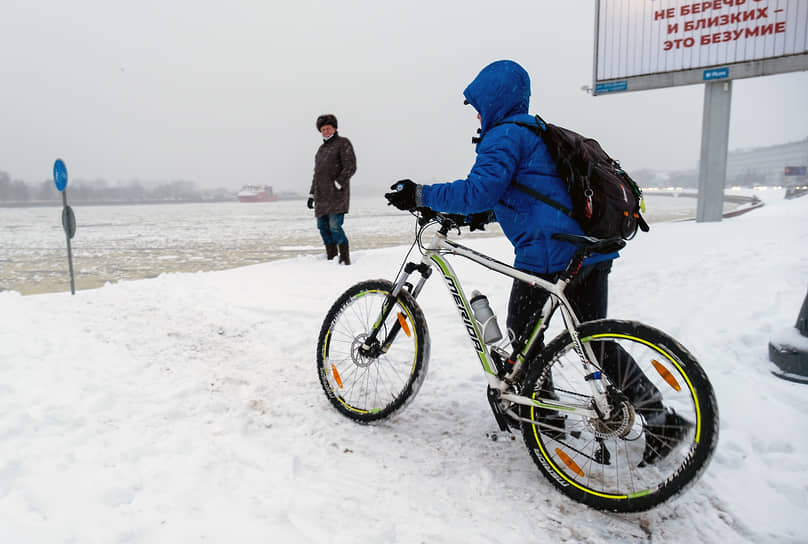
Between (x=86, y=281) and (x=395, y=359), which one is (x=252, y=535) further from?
(x=86, y=281)

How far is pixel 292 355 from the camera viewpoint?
4.04 meters

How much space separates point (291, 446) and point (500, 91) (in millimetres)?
2091

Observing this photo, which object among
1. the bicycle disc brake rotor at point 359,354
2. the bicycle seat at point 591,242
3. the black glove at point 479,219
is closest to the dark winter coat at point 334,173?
the bicycle disc brake rotor at point 359,354

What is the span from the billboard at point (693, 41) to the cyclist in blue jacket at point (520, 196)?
12.1 metres

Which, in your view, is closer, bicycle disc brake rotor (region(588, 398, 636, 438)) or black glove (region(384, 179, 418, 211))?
bicycle disc brake rotor (region(588, 398, 636, 438))

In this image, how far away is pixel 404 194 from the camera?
7.75 ft

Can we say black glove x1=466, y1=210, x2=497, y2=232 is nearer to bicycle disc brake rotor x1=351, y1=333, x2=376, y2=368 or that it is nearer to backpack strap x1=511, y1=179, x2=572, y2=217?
backpack strap x1=511, y1=179, x2=572, y2=217

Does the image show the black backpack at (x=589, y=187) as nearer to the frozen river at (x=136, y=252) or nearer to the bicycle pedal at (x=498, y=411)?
the bicycle pedal at (x=498, y=411)

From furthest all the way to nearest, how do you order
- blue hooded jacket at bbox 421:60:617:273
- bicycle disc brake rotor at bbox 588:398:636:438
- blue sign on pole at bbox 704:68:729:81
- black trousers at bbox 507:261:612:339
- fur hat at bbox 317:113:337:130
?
blue sign on pole at bbox 704:68:729:81
fur hat at bbox 317:113:337:130
black trousers at bbox 507:261:612:339
blue hooded jacket at bbox 421:60:617:273
bicycle disc brake rotor at bbox 588:398:636:438

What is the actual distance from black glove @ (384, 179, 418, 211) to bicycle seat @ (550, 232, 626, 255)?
690 mm

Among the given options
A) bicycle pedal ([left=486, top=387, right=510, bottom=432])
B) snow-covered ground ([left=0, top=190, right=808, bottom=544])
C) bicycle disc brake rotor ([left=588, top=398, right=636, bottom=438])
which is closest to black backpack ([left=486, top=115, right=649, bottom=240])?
bicycle disc brake rotor ([left=588, top=398, right=636, bottom=438])

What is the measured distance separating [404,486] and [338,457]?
0.42 m

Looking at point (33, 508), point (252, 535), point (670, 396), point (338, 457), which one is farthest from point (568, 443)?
point (33, 508)

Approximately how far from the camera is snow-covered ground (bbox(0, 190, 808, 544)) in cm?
198
